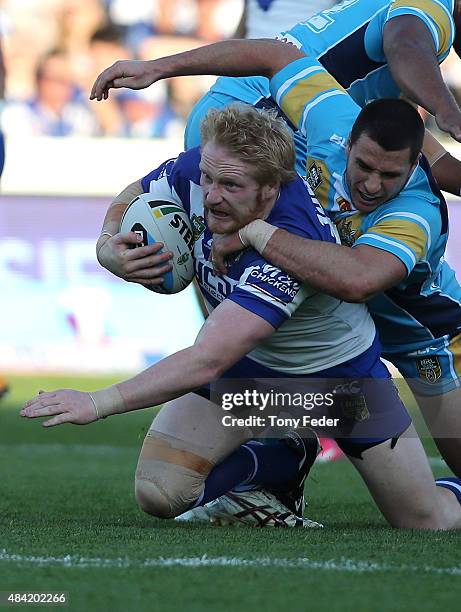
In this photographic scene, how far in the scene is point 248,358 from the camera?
4.36 meters

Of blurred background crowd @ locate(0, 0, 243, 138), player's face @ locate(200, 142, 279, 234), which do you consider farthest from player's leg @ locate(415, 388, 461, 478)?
blurred background crowd @ locate(0, 0, 243, 138)

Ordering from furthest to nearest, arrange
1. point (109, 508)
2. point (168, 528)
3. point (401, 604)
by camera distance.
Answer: point (109, 508) → point (168, 528) → point (401, 604)

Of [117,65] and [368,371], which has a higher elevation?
[117,65]

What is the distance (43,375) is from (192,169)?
8071 millimetres

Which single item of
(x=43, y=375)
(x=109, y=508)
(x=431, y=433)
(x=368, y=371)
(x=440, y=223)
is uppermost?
(x=440, y=223)

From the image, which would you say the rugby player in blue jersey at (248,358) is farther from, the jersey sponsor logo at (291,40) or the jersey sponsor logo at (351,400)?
the jersey sponsor logo at (291,40)

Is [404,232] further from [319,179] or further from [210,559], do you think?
[210,559]

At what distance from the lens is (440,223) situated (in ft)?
14.2

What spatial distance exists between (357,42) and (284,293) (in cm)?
148

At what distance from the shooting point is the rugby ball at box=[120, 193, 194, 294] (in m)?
4.20

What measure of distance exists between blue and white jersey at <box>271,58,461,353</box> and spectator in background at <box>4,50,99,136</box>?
10.4 m

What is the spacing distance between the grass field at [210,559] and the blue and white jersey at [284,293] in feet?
2.05

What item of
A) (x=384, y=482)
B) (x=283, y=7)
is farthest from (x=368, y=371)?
(x=283, y=7)

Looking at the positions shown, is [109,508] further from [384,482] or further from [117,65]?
[117,65]
